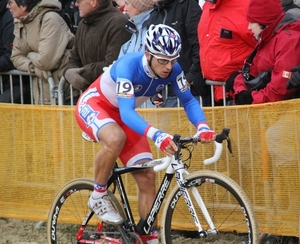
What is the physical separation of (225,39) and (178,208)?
1748mm

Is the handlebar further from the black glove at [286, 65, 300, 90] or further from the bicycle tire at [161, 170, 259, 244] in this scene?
the black glove at [286, 65, 300, 90]

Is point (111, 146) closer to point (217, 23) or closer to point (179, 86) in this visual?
point (179, 86)

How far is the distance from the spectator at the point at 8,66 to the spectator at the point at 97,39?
1.21 m

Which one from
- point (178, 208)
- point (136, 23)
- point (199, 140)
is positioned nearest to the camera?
point (199, 140)

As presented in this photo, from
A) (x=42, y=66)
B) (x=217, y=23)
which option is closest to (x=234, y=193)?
(x=217, y=23)

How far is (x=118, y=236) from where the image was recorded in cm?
746

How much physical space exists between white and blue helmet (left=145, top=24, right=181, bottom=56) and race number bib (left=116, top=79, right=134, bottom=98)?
0.32 metres

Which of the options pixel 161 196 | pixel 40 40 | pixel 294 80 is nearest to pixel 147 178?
pixel 161 196

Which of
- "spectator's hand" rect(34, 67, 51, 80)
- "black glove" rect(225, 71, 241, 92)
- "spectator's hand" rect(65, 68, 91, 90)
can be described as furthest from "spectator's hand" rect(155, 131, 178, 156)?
"spectator's hand" rect(34, 67, 51, 80)

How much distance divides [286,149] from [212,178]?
1.08 meters

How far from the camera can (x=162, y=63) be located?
22.7ft

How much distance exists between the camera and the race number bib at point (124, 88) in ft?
22.5

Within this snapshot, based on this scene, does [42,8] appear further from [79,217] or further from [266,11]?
[266,11]

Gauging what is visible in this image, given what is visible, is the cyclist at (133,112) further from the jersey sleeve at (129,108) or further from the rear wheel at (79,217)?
the rear wheel at (79,217)
